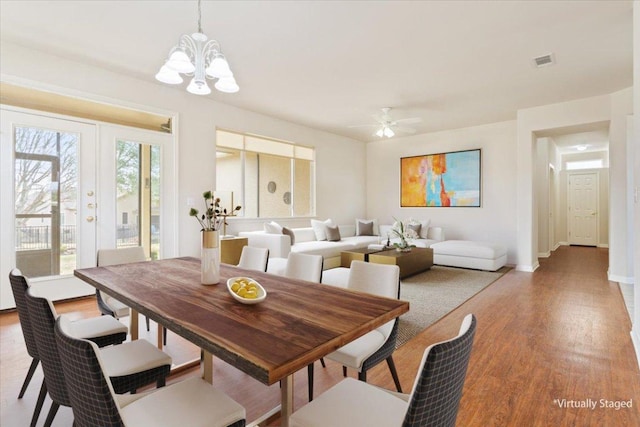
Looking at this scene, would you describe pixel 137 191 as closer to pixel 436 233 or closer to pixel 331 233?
pixel 331 233

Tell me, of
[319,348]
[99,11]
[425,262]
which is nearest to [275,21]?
[99,11]

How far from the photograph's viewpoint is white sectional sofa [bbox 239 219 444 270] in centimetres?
498

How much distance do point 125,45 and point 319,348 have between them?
380 centimetres

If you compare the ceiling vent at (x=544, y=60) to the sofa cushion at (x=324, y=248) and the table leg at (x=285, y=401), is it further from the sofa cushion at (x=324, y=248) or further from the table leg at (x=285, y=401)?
the table leg at (x=285, y=401)

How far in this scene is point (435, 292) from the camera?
4.23 metres

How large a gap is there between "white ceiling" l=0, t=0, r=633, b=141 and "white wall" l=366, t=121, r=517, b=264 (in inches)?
63.6

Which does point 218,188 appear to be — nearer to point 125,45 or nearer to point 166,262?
point 125,45

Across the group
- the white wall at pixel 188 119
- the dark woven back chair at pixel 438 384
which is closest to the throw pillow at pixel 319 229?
the white wall at pixel 188 119

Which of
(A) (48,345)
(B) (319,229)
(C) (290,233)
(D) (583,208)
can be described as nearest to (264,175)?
(C) (290,233)

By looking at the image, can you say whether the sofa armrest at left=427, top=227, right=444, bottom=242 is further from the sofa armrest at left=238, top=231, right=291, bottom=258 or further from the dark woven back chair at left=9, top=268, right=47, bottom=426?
the dark woven back chair at left=9, top=268, right=47, bottom=426

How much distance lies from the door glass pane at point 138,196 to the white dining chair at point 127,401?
355cm

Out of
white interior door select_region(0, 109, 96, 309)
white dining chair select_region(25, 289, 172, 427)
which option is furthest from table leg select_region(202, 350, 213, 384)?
white interior door select_region(0, 109, 96, 309)

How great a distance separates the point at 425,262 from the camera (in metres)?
5.45

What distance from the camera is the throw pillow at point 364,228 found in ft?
24.1
